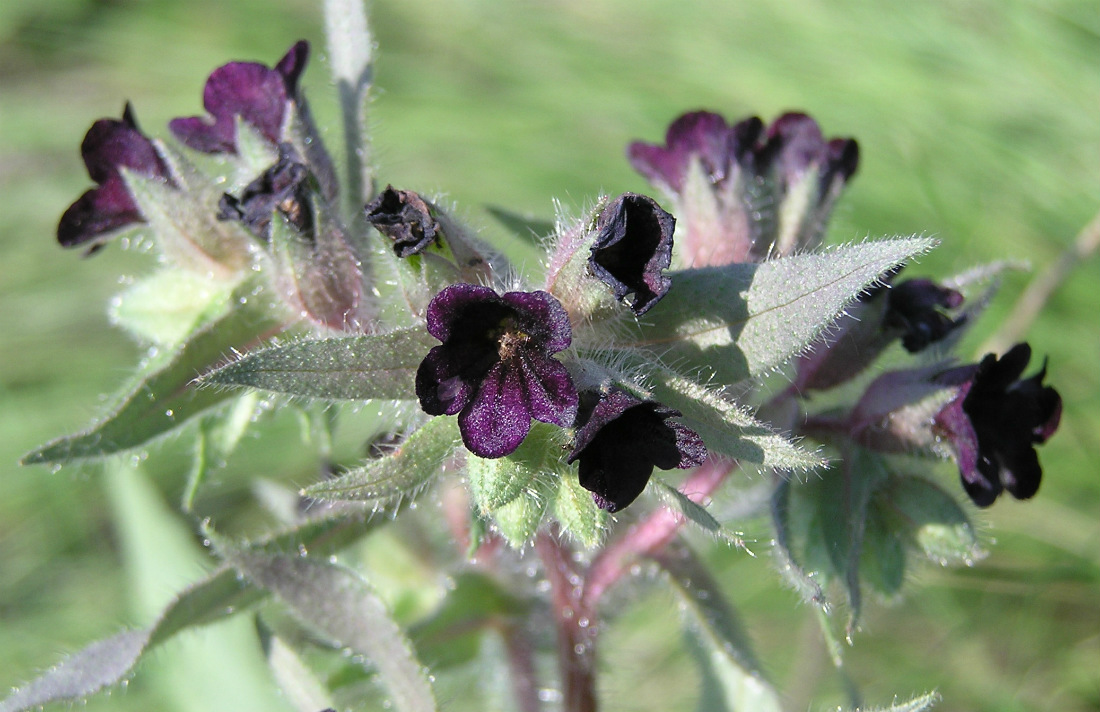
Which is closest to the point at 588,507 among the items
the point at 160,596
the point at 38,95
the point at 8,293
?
the point at 160,596

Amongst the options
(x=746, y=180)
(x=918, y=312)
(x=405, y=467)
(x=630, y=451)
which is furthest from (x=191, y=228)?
(x=918, y=312)

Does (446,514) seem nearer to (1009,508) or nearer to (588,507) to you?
(588,507)

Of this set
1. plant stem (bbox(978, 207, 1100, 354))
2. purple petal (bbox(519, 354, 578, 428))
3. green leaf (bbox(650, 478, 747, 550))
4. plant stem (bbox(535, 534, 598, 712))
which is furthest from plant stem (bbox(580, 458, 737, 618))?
plant stem (bbox(978, 207, 1100, 354))

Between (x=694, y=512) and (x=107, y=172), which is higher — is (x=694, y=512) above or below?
above

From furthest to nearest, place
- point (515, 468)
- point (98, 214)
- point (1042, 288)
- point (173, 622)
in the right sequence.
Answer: point (1042, 288), point (98, 214), point (173, 622), point (515, 468)

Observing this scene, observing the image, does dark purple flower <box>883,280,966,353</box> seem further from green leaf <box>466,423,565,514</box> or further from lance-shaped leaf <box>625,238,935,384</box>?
green leaf <box>466,423,565,514</box>

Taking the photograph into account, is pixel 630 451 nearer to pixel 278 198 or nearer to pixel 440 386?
pixel 440 386

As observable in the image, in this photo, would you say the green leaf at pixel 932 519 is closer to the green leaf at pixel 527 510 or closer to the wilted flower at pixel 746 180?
the wilted flower at pixel 746 180
